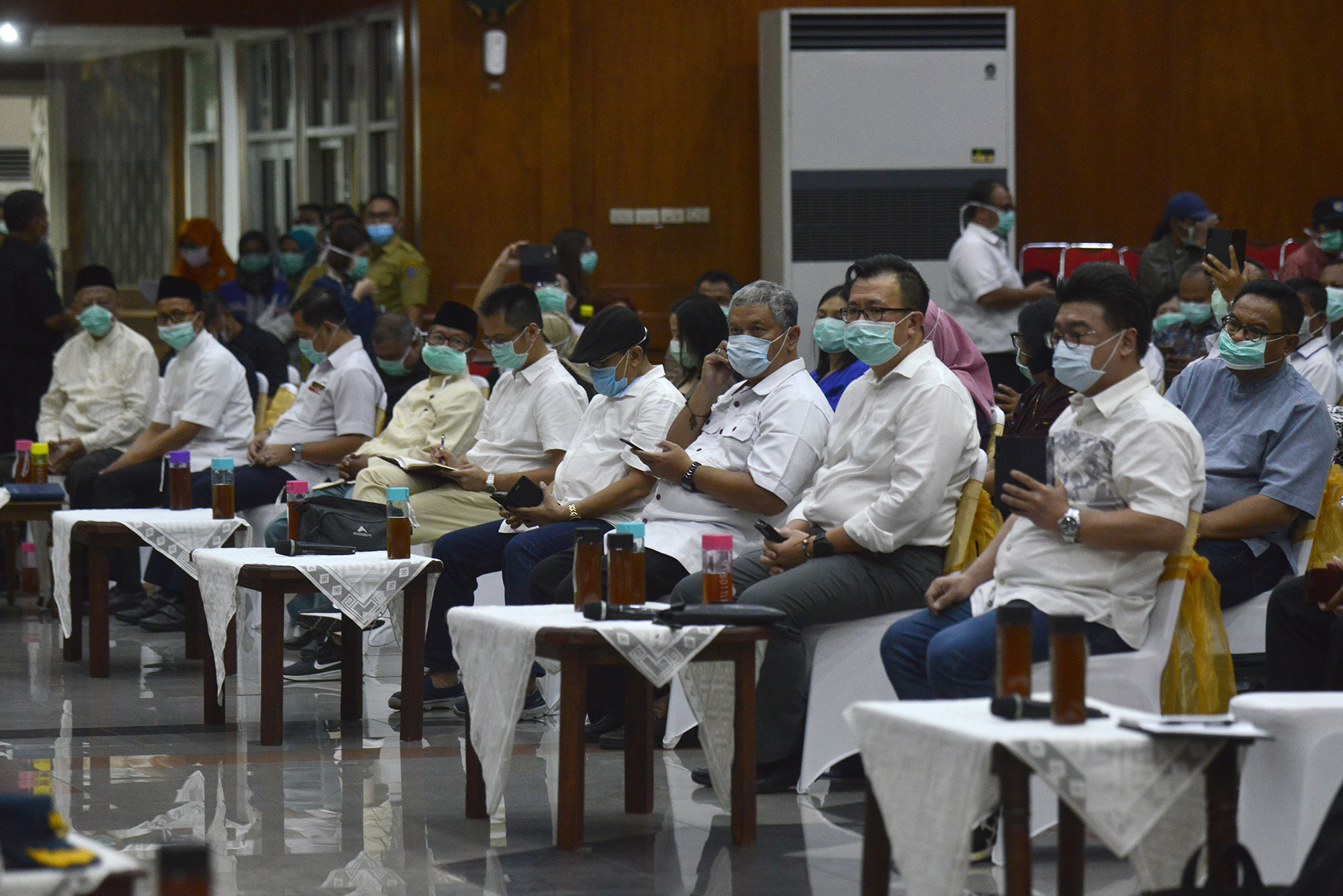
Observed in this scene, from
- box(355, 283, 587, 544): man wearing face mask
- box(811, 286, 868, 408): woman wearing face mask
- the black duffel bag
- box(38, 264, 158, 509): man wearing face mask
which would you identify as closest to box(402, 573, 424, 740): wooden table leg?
the black duffel bag

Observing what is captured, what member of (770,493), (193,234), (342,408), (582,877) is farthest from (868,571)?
(193,234)

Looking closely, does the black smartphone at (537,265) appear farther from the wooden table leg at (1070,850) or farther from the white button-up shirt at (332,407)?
the wooden table leg at (1070,850)

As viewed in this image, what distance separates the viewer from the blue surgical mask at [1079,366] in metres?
4.00

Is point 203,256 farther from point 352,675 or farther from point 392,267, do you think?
point 352,675

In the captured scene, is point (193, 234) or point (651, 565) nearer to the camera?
point (651, 565)

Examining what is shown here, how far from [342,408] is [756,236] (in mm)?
3670

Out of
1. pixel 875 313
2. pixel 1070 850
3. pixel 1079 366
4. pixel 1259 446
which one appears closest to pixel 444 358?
pixel 875 313

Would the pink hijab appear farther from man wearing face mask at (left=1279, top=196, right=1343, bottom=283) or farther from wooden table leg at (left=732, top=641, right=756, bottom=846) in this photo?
man wearing face mask at (left=1279, top=196, right=1343, bottom=283)

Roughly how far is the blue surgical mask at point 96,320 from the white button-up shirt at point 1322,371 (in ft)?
17.9

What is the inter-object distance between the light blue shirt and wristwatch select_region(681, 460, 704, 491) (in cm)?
135

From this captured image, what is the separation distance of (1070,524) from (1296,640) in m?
1.01

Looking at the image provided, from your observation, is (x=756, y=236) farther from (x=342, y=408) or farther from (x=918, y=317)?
(x=918, y=317)

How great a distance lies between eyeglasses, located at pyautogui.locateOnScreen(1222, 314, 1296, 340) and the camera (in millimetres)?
4820

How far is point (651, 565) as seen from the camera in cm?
531
